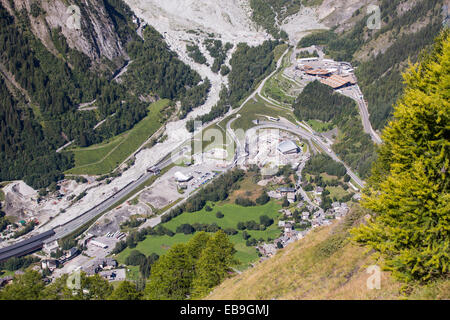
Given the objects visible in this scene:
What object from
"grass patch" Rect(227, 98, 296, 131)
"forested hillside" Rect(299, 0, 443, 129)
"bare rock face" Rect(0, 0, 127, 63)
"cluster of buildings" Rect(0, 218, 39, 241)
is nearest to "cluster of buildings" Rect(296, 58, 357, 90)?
"forested hillside" Rect(299, 0, 443, 129)

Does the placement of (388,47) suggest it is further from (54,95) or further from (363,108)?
(54,95)

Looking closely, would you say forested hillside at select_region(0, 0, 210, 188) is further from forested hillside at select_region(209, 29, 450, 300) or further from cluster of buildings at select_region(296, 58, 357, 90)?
forested hillside at select_region(209, 29, 450, 300)

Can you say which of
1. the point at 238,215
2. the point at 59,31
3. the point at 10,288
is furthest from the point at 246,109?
the point at 10,288

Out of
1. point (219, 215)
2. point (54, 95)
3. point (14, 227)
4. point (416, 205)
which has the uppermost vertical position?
point (54, 95)

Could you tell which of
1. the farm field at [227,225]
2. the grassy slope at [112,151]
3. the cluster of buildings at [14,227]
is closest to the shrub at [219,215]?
the farm field at [227,225]

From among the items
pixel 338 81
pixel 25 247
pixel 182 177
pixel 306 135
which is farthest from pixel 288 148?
pixel 25 247
